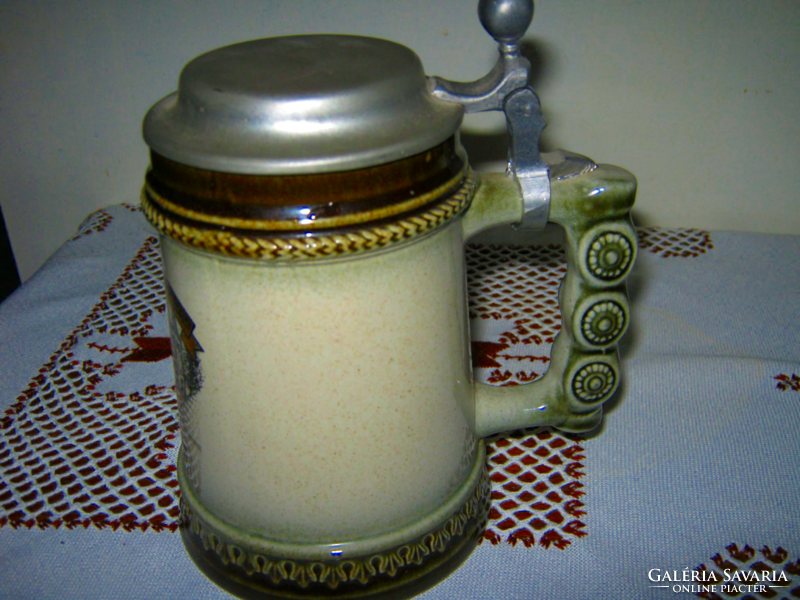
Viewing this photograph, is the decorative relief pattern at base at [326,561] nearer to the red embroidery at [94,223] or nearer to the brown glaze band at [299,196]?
the brown glaze band at [299,196]

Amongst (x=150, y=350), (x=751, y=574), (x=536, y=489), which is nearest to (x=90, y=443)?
(x=150, y=350)

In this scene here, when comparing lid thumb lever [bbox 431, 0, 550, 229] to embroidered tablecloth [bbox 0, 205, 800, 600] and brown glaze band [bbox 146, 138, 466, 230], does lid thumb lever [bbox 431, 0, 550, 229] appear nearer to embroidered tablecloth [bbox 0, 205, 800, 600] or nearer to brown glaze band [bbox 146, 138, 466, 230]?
brown glaze band [bbox 146, 138, 466, 230]

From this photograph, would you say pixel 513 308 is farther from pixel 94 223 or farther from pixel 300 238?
pixel 94 223

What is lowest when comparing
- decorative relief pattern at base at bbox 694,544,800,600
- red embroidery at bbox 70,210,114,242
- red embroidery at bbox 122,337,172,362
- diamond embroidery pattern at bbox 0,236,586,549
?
decorative relief pattern at base at bbox 694,544,800,600

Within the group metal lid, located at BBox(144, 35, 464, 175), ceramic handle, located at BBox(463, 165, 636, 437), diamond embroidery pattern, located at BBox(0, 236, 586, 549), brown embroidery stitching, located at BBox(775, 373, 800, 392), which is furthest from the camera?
brown embroidery stitching, located at BBox(775, 373, 800, 392)

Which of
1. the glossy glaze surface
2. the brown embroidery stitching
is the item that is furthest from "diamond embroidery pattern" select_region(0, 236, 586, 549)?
the brown embroidery stitching

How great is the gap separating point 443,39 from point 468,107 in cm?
50

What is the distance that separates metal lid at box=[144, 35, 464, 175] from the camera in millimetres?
416

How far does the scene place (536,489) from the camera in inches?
25.2

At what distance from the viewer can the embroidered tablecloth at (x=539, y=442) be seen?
57cm

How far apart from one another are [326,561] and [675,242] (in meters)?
0.67

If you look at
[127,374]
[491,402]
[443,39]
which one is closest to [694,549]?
[491,402]

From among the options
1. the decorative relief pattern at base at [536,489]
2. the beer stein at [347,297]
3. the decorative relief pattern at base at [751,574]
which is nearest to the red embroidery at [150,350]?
the beer stein at [347,297]

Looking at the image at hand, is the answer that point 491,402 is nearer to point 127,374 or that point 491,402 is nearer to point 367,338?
point 367,338
